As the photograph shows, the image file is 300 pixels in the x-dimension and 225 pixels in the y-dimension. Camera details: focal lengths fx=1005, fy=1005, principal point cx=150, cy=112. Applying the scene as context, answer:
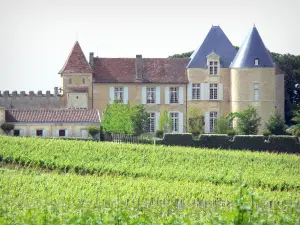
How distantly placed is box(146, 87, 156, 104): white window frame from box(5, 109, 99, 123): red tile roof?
4.62 metres

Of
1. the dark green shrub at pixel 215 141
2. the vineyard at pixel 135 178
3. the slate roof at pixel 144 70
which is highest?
the slate roof at pixel 144 70

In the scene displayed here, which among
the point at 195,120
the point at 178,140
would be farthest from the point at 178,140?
the point at 195,120

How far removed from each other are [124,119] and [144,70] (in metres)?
5.97

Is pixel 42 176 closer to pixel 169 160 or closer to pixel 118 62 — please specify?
pixel 169 160

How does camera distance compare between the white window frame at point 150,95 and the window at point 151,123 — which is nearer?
the window at point 151,123

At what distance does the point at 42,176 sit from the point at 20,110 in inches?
663

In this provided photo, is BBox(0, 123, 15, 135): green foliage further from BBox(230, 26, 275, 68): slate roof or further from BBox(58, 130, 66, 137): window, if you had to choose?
BBox(230, 26, 275, 68): slate roof

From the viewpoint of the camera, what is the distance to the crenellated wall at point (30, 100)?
59562mm

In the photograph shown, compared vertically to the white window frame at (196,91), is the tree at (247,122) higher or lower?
lower

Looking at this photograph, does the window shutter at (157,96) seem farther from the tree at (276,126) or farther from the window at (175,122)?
the tree at (276,126)

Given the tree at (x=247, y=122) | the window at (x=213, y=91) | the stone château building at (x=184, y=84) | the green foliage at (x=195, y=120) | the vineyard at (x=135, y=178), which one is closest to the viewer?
the vineyard at (x=135, y=178)

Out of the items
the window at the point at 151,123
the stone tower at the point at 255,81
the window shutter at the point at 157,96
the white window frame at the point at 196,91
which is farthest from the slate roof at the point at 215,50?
the window at the point at 151,123

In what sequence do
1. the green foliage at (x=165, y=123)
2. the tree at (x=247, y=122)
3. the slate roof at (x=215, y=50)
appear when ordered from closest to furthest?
1. the tree at (x=247, y=122)
2. the green foliage at (x=165, y=123)
3. the slate roof at (x=215, y=50)

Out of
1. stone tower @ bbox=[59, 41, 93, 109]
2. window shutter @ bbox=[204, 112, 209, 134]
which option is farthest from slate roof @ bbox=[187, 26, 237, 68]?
stone tower @ bbox=[59, 41, 93, 109]
